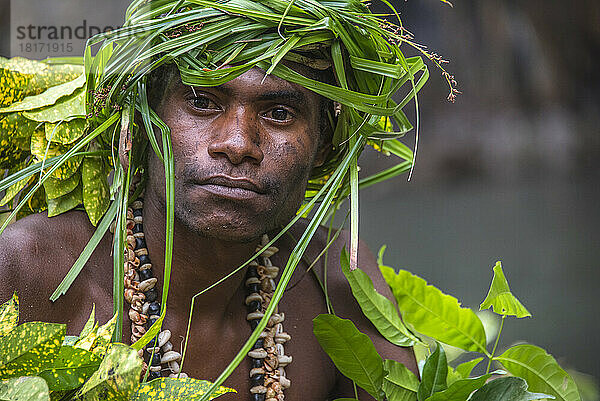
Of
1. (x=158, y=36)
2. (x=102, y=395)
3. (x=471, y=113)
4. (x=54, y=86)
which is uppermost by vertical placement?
(x=158, y=36)

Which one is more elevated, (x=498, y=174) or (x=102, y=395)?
(x=102, y=395)

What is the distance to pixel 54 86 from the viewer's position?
3.20ft

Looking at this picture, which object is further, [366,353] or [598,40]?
[598,40]

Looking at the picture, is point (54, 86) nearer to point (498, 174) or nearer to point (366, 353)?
point (366, 353)

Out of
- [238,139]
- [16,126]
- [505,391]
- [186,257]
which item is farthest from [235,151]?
[505,391]

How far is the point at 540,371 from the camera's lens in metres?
0.99

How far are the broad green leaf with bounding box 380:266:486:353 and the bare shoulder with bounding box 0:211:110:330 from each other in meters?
0.46

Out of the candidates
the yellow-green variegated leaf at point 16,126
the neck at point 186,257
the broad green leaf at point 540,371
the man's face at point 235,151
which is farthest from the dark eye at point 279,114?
the broad green leaf at point 540,371

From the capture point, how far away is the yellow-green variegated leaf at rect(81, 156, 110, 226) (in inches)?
35.8

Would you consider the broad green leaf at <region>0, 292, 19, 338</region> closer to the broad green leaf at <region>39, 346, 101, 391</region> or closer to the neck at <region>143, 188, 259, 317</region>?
the broad green leaf at <region>39, 346, 101, 391</region>

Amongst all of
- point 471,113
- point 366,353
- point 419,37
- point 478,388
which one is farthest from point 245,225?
point 471,113

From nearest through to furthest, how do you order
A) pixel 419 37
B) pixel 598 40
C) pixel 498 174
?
pixel 419 37 < pixel 598 40 < pixel 498 174

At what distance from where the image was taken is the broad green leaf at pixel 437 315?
105cm

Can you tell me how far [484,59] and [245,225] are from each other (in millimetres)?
1931
